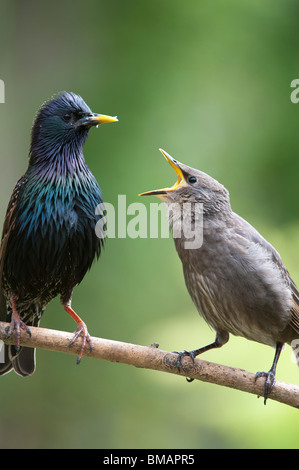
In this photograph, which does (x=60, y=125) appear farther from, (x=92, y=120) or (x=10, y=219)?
Answer: (x=10, y=219)

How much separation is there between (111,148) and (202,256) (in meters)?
2.90

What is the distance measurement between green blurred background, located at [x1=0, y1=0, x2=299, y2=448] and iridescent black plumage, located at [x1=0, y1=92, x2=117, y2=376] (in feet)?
6.63

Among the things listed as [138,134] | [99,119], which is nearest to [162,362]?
[99,119]

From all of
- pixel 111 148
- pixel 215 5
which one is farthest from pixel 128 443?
pixel 215 5

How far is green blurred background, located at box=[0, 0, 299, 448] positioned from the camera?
6.00 m

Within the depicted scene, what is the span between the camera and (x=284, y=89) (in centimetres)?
638

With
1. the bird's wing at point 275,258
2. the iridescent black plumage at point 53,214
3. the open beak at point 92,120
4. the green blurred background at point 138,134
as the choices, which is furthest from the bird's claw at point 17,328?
the green blurred background at point 138,134

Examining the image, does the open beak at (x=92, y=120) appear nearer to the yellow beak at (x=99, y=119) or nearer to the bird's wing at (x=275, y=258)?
the yellow beak at (x=99, y=119)

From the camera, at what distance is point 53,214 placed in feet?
12.0

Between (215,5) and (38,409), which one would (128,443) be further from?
(215,5)

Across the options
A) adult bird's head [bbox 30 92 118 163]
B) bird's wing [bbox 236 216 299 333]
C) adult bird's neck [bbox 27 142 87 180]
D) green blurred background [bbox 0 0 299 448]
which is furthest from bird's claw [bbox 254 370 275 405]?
green blurred background [bbox 0 0 299 448]

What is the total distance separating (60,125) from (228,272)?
3.92ft

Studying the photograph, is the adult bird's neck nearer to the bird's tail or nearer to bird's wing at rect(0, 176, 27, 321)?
bird's wing at rect(0, 176, 27, 321)

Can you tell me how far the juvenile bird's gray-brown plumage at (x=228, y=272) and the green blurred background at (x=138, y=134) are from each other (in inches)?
82.2
